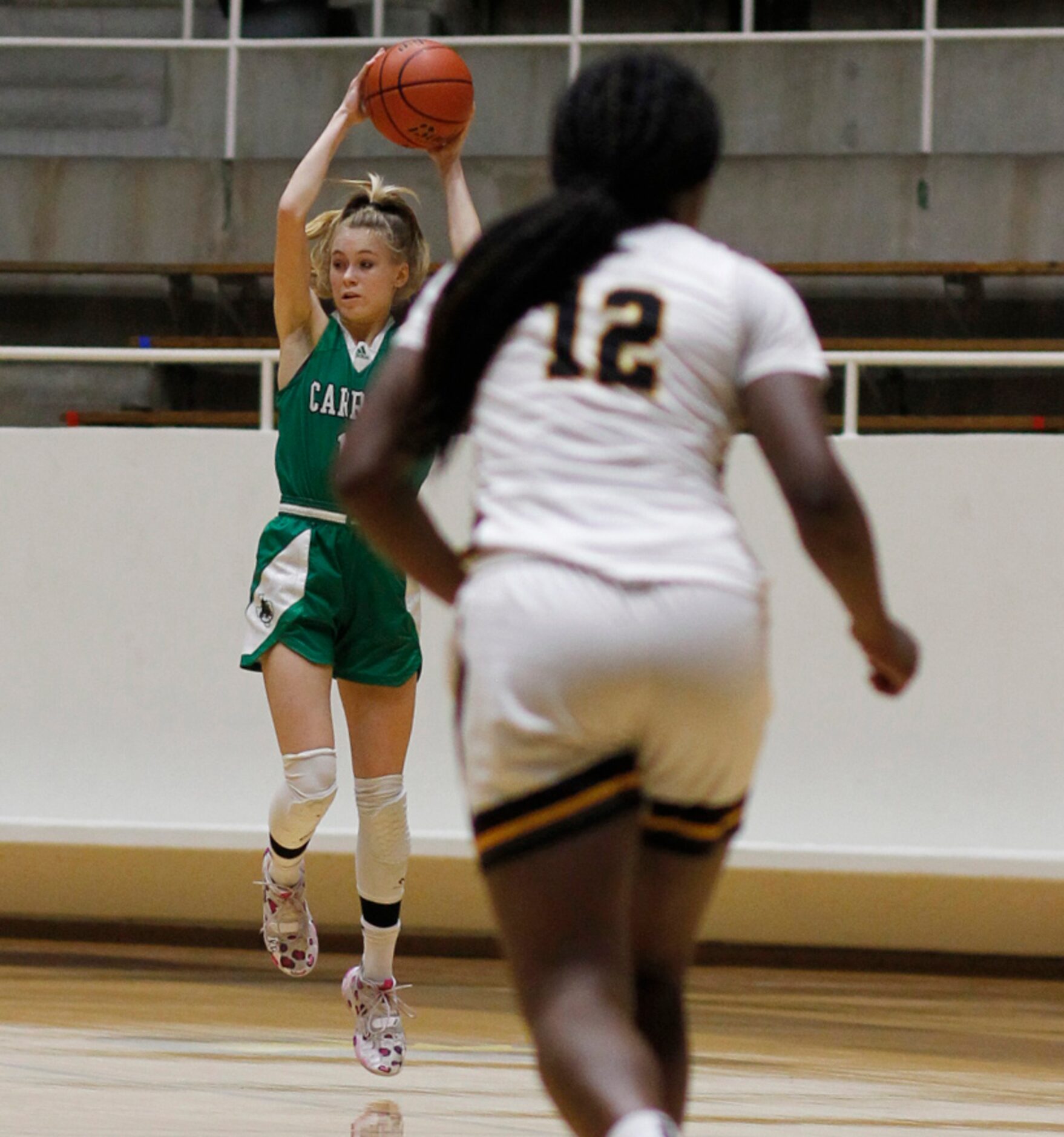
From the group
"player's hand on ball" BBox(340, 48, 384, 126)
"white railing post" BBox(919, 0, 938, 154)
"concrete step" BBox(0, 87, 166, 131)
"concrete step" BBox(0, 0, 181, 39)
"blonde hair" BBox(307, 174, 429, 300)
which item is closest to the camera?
"player's hand on ball" BBox(340, 48, 384, 126)

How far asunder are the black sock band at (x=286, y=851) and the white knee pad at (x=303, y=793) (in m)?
0.05

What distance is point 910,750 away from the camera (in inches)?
186

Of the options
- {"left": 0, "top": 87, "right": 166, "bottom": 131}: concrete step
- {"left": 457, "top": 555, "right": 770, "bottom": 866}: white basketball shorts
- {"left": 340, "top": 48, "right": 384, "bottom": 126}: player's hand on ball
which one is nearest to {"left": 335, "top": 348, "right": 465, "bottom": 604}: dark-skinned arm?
{"left": 457, "top": 555, "right": 770, "bottom": 866}: white basketball shorts

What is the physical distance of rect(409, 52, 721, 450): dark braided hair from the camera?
1516 millimetres

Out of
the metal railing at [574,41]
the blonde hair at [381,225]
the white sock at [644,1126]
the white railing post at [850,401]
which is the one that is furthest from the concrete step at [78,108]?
the white sock at [644,1126]

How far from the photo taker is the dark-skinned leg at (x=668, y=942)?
5.27 ft

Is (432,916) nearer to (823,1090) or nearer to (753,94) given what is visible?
(823,1090)

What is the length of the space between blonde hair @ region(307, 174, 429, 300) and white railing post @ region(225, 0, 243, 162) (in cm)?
426

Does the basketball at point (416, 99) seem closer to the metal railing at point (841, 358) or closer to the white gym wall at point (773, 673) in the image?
the metal railing at point (841, 358)

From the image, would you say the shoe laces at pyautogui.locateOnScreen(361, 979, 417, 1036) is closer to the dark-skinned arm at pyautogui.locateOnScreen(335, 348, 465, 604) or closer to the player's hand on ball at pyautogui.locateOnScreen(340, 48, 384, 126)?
the player's hand on ball at pyautogui.locateOnScreen(340, 48, 384, 126)

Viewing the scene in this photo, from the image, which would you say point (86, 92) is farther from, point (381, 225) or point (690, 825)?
point (690, 825)

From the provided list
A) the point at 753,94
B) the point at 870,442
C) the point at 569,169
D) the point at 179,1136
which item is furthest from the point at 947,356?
the point at 753,94

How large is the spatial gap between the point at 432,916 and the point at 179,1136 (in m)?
2.19

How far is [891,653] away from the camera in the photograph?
1574mm
